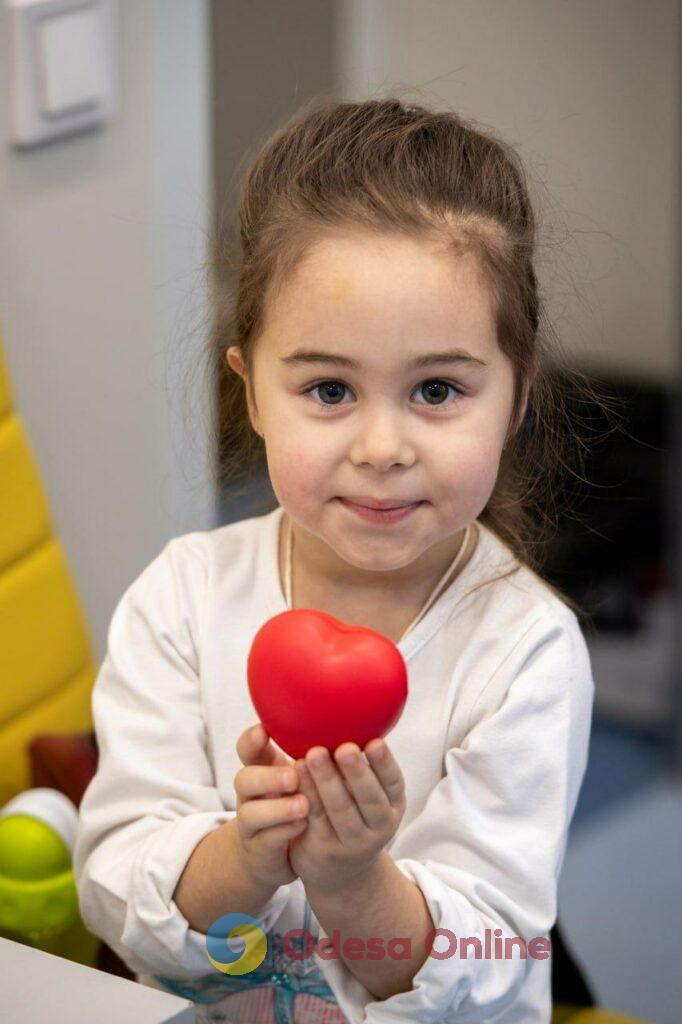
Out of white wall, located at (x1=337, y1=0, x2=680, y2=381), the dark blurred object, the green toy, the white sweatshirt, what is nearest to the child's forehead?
the white sweatshirt

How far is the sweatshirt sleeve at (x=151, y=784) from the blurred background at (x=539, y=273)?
0.20 meters

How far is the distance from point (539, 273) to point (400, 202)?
20 cm

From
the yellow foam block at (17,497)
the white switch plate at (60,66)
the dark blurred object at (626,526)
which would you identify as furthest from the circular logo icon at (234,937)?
the dark blurred object at (626,526)

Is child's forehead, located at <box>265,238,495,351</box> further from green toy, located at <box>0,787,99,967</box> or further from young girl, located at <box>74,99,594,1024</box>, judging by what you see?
green toy, located at <box>0,787,99,967</box>

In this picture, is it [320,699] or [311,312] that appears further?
[311,312]

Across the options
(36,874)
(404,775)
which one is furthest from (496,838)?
(36,874)

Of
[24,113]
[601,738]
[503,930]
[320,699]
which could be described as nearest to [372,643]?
[320,699]

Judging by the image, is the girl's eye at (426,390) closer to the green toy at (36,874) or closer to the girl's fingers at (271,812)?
the girl's fingers at (271,812)

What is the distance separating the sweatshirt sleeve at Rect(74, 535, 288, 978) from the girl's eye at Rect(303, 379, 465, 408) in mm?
246

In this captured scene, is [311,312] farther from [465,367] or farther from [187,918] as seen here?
[187,918]

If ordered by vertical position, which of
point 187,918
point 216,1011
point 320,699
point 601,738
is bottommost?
point 601,738

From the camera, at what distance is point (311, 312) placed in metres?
0.89

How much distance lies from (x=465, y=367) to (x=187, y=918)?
16.4 inches

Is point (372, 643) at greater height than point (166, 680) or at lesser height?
greater
